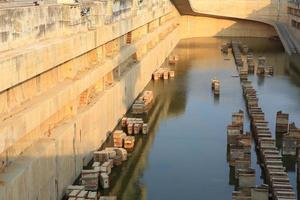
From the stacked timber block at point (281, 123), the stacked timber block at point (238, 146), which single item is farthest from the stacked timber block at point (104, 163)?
the stacked timber block at point (281, 123)

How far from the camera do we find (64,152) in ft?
43.9

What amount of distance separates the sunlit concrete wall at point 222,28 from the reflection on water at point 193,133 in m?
15.2

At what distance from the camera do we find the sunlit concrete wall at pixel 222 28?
51.1 meters

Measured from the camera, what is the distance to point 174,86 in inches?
1109

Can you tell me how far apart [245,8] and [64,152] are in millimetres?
37994

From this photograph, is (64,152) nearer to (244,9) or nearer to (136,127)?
(136,127)

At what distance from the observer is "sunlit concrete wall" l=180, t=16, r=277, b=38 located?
51.1m

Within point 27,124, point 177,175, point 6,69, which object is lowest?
point 177,175

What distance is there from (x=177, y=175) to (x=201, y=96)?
10.8 metres

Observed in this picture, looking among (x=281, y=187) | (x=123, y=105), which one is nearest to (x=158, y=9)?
(x=123, y=105)

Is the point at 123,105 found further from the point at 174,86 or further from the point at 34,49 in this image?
the point at 34,49

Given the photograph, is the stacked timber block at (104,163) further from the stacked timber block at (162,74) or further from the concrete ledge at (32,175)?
the stacked timber block at (162,74)

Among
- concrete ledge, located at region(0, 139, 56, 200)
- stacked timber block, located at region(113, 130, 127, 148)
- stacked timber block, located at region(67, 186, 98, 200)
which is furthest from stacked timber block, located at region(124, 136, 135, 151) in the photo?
concrete ledge, located at region(0, 139, 56, 200)

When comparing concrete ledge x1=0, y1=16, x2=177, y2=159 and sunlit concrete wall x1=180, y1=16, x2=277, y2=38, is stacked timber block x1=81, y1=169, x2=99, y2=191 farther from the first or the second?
sunlit concrete wall x1=180, y1=16, x2=277, y2=38
